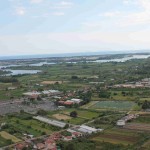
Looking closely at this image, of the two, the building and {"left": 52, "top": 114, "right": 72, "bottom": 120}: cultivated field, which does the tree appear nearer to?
{"left": 52, "top": 114, "right": 72, "bottom": 120}: cultivated field

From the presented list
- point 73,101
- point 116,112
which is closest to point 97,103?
point 73,101

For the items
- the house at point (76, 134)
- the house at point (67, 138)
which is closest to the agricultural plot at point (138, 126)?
the house at point (76, 134)

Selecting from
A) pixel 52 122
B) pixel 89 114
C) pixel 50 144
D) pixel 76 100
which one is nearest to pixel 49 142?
pixel 50 144

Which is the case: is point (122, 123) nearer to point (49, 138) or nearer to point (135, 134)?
point (135, 134)

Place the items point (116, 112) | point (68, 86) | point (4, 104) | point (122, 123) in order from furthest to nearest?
point (68, 86) → point (4, 104) → point (116, 112) → point (122, 123)

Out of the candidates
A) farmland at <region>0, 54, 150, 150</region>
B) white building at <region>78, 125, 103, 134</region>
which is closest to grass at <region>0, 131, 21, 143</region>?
farmland at <region>0, 54, 150, 150</region>

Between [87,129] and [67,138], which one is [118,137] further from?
[67,138]
